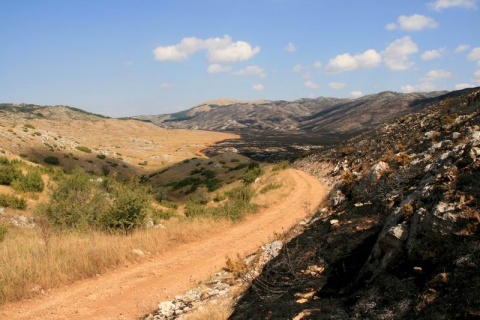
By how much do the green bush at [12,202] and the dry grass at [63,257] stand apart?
13660 mm

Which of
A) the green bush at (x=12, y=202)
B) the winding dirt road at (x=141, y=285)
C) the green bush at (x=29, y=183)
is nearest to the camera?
the winding dirt road at (x=141, y=285)

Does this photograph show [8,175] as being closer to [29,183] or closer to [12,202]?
[29,183]

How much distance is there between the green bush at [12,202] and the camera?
23.0m

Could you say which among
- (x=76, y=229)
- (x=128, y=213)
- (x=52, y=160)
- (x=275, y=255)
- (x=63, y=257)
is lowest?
(x=275, y=255)

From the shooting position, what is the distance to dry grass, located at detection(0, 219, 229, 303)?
907 cm

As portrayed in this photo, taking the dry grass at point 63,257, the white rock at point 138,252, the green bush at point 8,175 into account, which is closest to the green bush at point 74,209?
the dry grass at point 63,257

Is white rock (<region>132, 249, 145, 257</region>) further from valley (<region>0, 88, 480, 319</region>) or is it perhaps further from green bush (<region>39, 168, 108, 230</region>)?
green bush (<region>39, 168, 108, 230</region>)

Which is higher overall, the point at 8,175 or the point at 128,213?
the point at 8,175

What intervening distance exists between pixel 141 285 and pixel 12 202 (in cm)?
1799

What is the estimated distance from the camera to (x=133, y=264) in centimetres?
1183

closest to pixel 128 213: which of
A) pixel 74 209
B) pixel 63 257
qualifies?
pixel 74 209

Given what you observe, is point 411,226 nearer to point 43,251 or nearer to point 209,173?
point 43,251

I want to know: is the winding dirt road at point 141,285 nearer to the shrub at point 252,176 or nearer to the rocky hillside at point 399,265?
the rocky hillside at point 399,265

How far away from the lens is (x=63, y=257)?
10438 mm
